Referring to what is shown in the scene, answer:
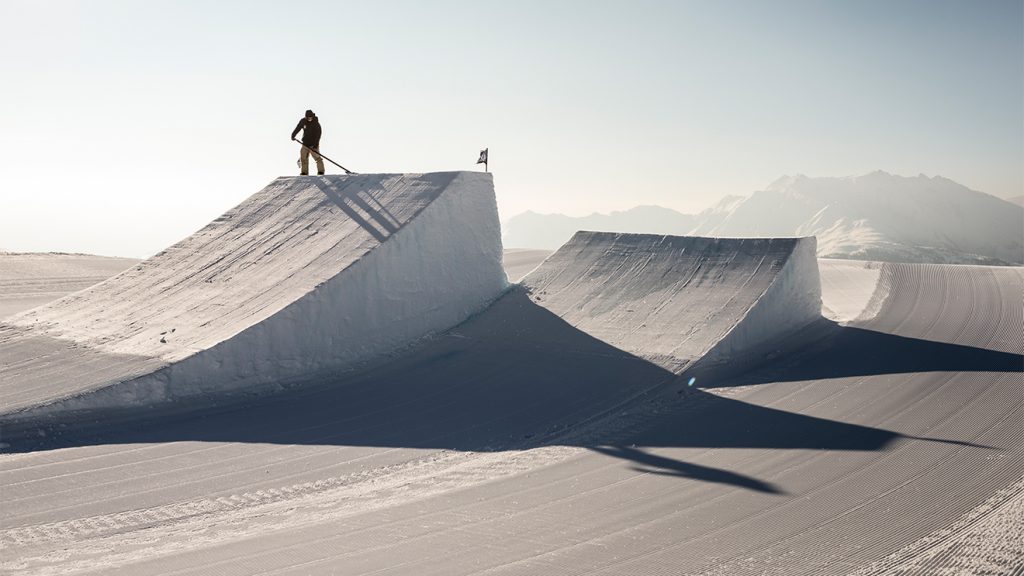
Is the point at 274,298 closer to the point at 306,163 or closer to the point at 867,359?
the point at 306,163

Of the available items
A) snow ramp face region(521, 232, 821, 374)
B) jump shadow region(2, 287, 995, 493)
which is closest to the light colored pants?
snow ramp face region(521, 232, 821, 374)

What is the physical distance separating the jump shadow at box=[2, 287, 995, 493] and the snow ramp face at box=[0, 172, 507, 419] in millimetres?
464

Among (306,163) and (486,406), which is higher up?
(306,163)

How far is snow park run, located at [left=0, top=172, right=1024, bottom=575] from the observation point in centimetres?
589

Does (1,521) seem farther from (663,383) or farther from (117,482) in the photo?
(663,383)

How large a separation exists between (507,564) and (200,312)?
7787 millimetres

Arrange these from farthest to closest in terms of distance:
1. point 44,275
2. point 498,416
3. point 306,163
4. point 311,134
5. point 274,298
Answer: point 44,275, point 306,163, point 311,134, point 274,298, point 498,416

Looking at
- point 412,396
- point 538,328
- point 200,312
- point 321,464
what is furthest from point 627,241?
point 321,464

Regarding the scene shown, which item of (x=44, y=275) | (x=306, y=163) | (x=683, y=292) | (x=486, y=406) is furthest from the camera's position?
(x=44, y=275)

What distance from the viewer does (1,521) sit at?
6504 millimetres

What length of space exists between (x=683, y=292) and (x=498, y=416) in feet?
15.0

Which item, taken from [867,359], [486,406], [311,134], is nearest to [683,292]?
[867,359]

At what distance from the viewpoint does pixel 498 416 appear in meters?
9.51

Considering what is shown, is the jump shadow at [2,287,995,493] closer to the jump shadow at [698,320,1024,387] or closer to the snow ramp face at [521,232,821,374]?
the snow ramp face at [521,232,821,374]
